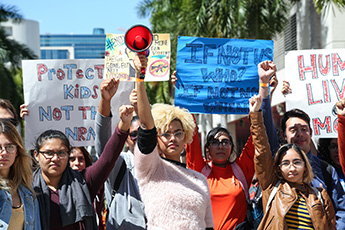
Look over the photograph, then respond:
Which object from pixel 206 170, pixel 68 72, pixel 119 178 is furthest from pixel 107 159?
pixel 68 72

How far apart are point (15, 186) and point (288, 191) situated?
206 centimetres

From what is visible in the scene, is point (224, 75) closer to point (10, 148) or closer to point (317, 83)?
point (317, 83)

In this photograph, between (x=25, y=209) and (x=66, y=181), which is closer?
(x=25, y=209)

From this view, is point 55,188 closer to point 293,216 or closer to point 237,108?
point 293,216

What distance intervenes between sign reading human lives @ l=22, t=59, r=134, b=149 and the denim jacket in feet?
6.25

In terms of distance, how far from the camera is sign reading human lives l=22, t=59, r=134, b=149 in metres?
5.63

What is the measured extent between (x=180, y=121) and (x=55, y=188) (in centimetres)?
100

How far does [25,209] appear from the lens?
3.54 meters

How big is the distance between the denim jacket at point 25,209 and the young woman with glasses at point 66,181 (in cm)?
7

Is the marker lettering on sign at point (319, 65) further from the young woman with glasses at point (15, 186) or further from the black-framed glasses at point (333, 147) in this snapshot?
the young woman with glasses at point (15, 186)

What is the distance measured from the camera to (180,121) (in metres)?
3.84

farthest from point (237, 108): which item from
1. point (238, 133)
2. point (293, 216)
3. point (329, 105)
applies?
point (238, 133)

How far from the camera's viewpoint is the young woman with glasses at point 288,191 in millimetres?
4145

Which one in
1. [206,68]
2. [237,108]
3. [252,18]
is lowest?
[237,108]
